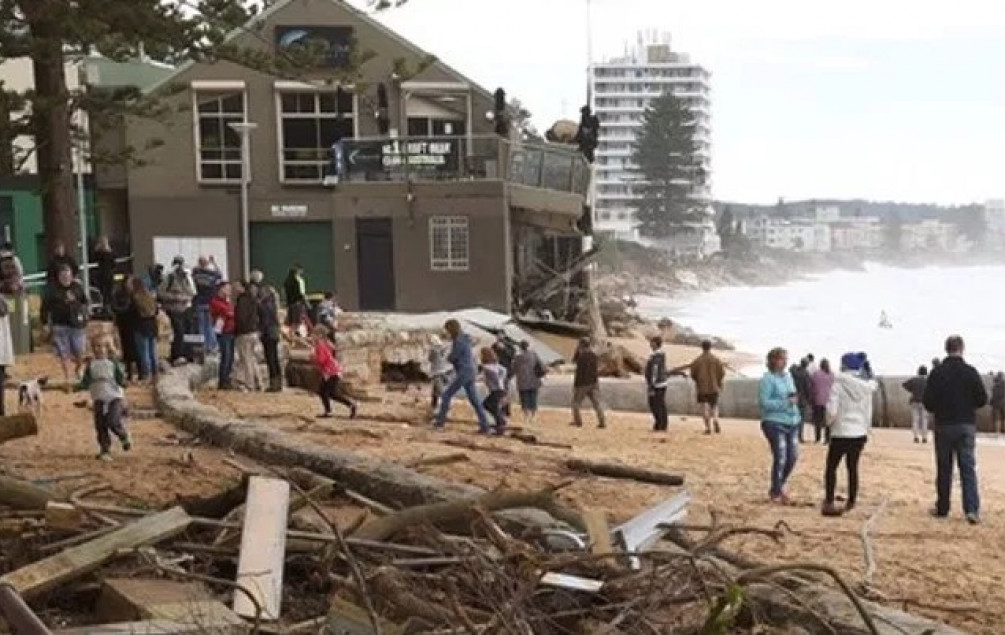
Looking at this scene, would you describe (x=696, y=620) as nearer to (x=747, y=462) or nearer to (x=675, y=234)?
(x=747, y=462)

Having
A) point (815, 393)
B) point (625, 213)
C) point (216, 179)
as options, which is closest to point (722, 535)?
point (815, 393)

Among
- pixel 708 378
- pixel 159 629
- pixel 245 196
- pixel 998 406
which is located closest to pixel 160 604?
pixel 159 629

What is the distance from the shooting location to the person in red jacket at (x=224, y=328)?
755 inches

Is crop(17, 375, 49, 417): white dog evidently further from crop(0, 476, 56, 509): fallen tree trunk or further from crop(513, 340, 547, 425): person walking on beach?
crop(513, 340, 547, 425): person walking on beach

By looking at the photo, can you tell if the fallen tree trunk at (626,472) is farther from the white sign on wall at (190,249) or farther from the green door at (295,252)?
the white sign on wall at (190,249)

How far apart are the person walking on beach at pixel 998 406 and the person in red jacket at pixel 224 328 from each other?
17591mm

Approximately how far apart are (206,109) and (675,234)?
108594mm

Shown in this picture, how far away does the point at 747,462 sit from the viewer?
57.8 feet

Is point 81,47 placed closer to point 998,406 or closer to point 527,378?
point 527,378

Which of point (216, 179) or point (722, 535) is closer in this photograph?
point (722, 535)

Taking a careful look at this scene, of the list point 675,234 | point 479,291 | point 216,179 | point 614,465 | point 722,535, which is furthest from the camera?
point 675,234

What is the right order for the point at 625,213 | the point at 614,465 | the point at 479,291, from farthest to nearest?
1. the point at 625,213
2. the point at 479,291
3. the point at 614,465

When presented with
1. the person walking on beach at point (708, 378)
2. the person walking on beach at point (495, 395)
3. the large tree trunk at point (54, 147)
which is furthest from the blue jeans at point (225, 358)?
the person walking on beach at point (708, 378)

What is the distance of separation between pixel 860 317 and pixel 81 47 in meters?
78.2
